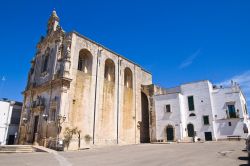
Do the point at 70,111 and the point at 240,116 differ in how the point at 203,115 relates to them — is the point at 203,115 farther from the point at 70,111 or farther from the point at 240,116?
the point at 70,111

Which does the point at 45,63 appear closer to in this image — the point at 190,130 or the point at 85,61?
the point at 85,61

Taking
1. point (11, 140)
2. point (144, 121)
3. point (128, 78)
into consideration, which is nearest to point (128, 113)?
point (144, 121)

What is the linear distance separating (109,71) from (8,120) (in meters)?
15.5

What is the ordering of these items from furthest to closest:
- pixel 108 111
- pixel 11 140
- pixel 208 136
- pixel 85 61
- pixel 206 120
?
1. pixel 11 140
2. pixel 206 120
3. pixel 208 136
4. pixel 85 61
5. pixel 108 111

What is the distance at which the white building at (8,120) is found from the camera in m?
27.9

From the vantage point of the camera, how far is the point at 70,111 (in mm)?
20500

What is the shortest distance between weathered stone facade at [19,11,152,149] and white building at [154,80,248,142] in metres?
3.66

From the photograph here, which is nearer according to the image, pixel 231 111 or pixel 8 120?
pixel 231 111

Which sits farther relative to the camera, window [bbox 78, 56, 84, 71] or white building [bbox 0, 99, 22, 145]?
white building [bbox 0, 99, 22, 145]

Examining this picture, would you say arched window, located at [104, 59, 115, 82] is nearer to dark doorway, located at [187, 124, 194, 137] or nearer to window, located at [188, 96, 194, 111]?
window, located at [188, 96, 194, 111]

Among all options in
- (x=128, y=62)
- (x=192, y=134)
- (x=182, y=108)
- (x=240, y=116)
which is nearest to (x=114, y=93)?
(x=128, y=62)

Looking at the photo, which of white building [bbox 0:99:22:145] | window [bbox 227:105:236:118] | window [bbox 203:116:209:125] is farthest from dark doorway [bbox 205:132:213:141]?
white building [bbox 0:99:22:145]

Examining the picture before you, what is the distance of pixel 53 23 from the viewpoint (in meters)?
26.8

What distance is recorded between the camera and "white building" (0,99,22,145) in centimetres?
2789
